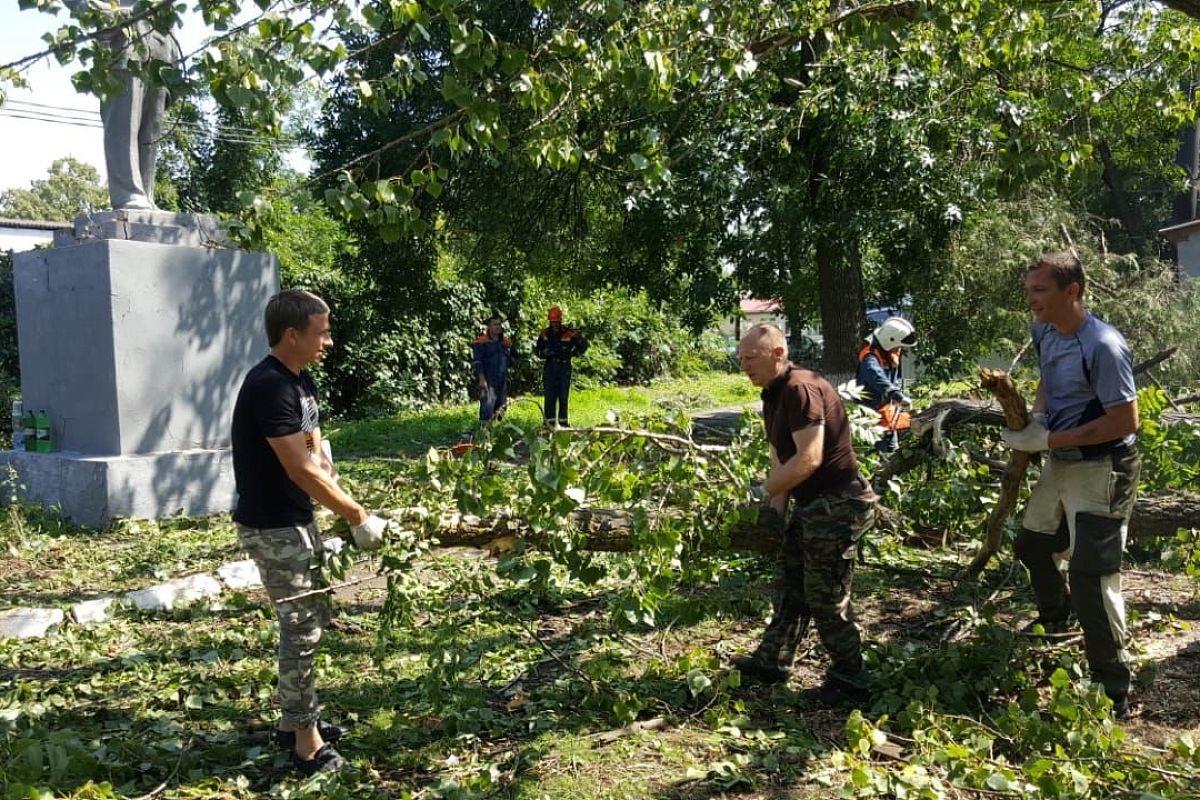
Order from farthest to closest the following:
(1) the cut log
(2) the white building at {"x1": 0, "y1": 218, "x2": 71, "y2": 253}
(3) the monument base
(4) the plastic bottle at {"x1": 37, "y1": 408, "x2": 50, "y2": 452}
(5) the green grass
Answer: (2) the white building at {"x1": 0, "y1": 218, "x2": 71, "y2": 253} → (5) the green grass → (4) the plastic bottle at {"x1": 37, "y1": 408, "x2": 50, "y2": 452} → (3) the monument base → (1) the cut log

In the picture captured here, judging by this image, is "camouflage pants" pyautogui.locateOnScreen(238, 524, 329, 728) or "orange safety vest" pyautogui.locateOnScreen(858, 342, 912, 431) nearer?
"camouflage pants" pyautogui.locateOnScreen(238, 524, 329, 728)

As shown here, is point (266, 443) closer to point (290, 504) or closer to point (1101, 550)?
point (290, 504)

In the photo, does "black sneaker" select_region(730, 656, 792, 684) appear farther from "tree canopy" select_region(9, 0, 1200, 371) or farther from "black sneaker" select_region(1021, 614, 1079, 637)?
"tree canopy" select_region(9, 0, 1200, 371)

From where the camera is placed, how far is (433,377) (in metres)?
17.2

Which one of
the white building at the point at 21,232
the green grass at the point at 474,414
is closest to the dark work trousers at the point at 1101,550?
the green grass at the point at 474,414

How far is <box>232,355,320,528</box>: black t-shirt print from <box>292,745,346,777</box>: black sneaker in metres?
0.82

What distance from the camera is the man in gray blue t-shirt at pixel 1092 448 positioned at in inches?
143

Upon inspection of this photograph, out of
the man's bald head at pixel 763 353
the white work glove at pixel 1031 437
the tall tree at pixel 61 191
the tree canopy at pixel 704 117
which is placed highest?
the tall tree at pixel 61 191

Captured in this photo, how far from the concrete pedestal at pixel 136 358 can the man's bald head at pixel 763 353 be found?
16.8ft

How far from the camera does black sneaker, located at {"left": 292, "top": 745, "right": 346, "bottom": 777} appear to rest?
11.1ft

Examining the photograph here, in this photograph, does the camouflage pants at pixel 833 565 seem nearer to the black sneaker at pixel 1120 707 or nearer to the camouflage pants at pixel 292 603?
the black sneaker at pixel 1120 707

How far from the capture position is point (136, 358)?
7.21 metres

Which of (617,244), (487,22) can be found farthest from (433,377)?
(487,22)

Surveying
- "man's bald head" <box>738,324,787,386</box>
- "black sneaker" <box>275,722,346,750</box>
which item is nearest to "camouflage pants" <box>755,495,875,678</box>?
"man's bald head" <box>738,324,787,386</box>
